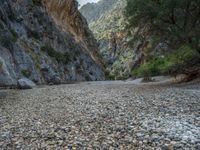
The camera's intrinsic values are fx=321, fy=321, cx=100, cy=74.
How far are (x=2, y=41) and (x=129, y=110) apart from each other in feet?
114

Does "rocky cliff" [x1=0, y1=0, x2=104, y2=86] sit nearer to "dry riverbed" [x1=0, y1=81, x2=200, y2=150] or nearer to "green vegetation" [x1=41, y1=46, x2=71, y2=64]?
"green vegetation" [x1=41, y1=46, x2=71, y2=64]

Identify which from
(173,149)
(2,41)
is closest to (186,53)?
(173,149)

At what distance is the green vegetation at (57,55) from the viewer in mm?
63125

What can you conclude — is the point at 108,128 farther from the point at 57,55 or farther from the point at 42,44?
the point at 57,55

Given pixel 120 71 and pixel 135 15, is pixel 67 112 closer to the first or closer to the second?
pixel 135 15

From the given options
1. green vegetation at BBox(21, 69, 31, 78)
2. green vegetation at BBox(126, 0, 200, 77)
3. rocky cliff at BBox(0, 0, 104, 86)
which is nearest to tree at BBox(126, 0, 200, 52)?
green vegetation at BBox(126, 0, 200, 77)

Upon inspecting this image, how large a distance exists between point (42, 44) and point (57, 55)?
4.65 meters

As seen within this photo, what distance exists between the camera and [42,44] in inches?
2479

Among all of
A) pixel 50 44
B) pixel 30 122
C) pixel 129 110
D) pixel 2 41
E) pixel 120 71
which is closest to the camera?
pixel 30 122

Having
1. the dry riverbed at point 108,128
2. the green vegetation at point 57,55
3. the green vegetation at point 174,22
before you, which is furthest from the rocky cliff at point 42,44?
the dry riverbed at point 108,128

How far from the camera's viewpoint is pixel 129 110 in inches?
503

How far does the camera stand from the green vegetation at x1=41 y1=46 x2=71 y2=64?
Result: 6312 cm

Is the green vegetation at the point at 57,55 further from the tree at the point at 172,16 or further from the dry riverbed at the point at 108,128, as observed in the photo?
the dry riverbed at the point at 108,128

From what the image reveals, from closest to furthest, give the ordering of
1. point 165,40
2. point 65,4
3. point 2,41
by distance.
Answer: point 165,40
point 2,41
point 65,4
